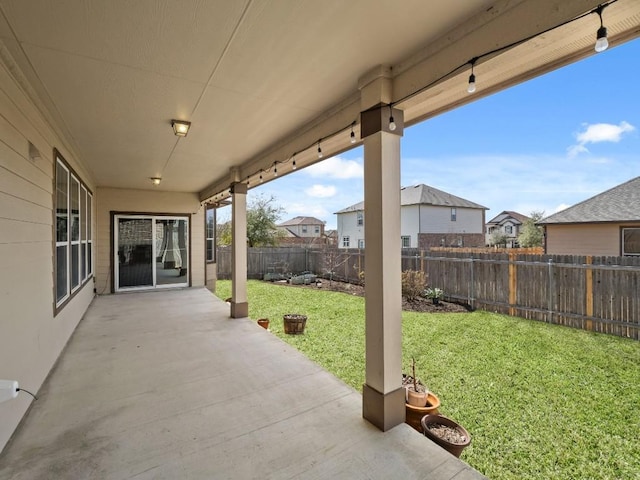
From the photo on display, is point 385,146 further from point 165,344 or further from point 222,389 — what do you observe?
point 165,344

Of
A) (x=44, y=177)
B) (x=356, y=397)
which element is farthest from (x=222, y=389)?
(x=44, y=177)

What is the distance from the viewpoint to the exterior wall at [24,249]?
2.27m

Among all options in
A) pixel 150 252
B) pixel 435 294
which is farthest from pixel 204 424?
pixel 150 252

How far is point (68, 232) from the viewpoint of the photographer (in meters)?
4.39

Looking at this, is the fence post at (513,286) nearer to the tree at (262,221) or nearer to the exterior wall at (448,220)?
the tree at (262,221)

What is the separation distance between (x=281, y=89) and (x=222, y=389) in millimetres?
2830

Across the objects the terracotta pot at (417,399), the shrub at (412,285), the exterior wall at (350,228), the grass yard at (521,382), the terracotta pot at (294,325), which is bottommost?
the grass yard at (521,382)

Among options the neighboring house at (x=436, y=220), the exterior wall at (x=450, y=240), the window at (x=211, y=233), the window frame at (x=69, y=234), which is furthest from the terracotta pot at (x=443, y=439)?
the neighboring house at (x=436, y=220)

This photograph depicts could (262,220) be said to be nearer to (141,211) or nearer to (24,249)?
(141,211)

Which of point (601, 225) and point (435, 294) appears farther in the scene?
point (601, 225)

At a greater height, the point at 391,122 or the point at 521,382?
the point at 391,122

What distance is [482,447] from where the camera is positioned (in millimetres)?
2492

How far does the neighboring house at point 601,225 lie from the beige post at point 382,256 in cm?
1027

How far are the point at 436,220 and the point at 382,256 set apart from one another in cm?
1891
